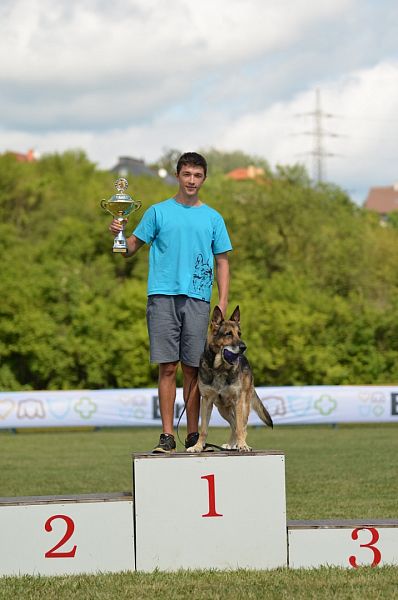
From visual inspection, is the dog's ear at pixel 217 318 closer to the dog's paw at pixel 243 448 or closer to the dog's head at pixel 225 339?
the dog's head at pixel 225 339

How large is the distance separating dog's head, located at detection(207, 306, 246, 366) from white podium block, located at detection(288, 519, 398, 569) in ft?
4.28

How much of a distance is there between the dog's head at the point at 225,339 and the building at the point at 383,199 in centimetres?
13344

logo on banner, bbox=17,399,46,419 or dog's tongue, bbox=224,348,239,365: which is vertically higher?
dog's tongue, bbox=224,348,239,365

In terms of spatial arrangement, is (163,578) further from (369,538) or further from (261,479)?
(369,538)

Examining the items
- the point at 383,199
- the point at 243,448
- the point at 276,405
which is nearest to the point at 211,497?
the point at 243,448

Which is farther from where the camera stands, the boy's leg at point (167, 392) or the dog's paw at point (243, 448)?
the boy's leg at point (167, 392)

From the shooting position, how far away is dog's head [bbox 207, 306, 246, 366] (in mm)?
7430

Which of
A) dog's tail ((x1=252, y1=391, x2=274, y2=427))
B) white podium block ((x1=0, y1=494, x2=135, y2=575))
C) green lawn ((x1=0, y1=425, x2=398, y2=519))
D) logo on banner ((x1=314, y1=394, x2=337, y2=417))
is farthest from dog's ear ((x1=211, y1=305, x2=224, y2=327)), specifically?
logo on banner ((x1=314, y1=394, x2=337, y2=417))

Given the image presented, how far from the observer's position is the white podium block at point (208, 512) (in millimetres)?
7047

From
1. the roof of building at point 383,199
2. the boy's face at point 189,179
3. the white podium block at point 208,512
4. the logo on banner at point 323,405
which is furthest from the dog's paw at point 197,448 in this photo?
the roof of building at point 383,199

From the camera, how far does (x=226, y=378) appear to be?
7.60m

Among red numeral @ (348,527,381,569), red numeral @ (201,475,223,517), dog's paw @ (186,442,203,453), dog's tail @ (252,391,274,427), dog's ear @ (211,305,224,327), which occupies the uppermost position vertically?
dog's ear @ (211,305,224,327)

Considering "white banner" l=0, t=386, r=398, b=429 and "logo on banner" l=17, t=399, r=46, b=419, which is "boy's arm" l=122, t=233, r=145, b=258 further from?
"logo on banner" l=17, t=399, r=46, b=419

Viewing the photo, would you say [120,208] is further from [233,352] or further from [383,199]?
[383,199]
